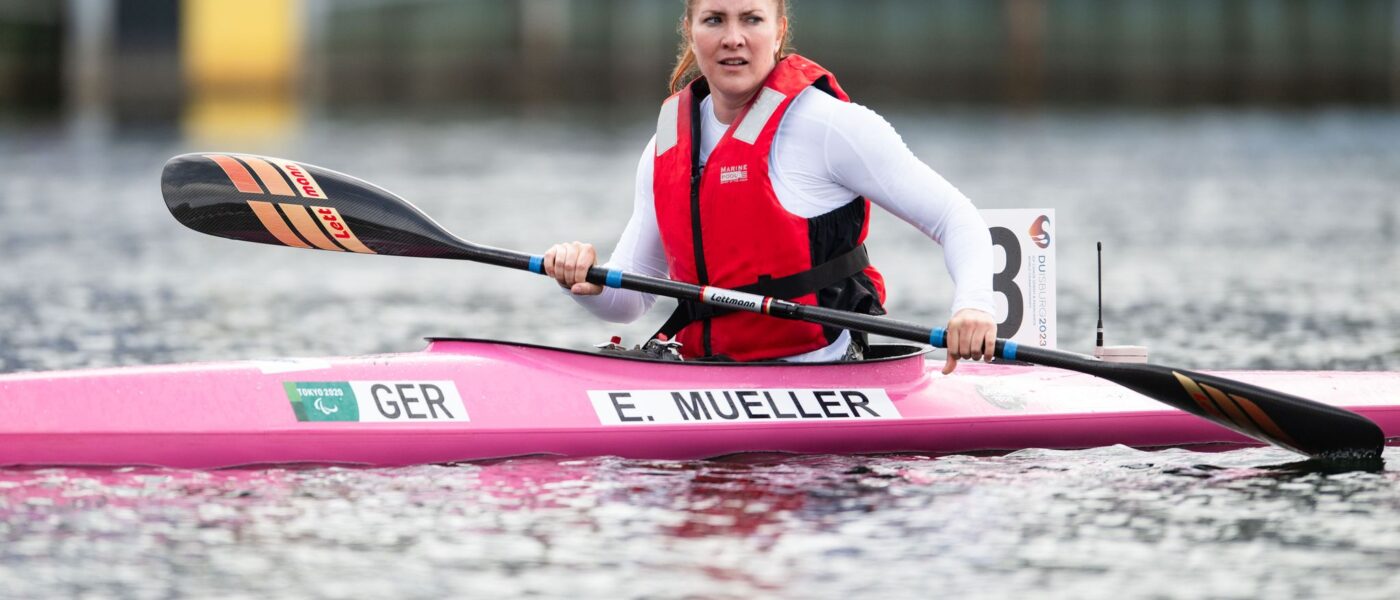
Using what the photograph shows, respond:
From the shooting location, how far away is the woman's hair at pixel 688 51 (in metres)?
6.06

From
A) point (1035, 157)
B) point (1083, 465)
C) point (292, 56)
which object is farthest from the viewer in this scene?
point (292, 56)

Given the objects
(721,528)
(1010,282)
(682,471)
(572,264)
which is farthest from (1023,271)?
(721,528)

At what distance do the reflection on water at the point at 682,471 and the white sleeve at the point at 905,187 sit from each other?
67 centimetres

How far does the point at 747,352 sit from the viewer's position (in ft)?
20.6

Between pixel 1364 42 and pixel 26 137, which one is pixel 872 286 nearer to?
pixel 26 137

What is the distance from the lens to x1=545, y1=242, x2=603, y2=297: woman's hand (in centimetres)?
609

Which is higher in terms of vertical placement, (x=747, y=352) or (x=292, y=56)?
(x=292, y=56)

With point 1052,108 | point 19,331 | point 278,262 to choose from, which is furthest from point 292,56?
point 19,331

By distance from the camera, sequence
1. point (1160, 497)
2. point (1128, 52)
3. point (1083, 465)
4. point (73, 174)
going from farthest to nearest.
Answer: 1. point (1128, 52)
2. point (73, 174)
3. point (1083, 465)
4. point (1160, 497)

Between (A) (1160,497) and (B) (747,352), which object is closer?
(A) (1160,497)

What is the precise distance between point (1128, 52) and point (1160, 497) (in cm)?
4099

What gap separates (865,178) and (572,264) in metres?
0.91

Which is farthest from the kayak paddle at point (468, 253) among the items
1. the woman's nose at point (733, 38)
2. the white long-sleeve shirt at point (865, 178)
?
the woman's nose at point (733, 38)

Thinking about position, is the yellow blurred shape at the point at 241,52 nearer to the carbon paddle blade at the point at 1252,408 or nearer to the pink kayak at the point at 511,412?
the pink kayak at the point at 511,412
